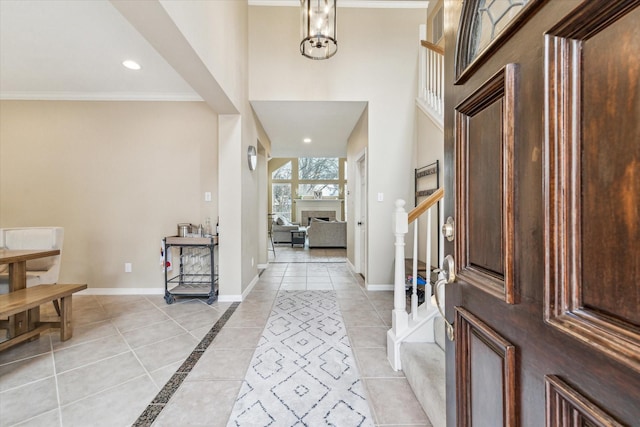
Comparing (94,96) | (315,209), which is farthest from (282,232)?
(94,96)

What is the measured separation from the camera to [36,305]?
203cm

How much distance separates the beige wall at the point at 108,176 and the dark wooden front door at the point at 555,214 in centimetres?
344

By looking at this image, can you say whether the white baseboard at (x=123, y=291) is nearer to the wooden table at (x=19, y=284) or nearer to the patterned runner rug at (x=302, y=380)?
the wooden table at (x=19, y=284)

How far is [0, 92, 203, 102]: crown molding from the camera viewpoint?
3.48 m

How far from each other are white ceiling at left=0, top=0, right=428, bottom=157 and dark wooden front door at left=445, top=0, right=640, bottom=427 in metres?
2.77

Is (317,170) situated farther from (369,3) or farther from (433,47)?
(433,47)

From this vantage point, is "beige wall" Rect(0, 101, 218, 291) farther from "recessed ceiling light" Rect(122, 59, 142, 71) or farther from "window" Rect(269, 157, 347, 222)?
"window" Rect(269, 157, 347, 222)

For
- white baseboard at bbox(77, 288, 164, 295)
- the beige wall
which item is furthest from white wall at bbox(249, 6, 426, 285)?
white baseboard at bbox(77, 288, 164, 295)

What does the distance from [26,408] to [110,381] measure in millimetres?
374

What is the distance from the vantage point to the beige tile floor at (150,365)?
1.52 metres

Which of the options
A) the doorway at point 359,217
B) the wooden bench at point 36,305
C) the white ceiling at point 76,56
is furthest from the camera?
the doorway at point 359,217

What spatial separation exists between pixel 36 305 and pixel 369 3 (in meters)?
4.59

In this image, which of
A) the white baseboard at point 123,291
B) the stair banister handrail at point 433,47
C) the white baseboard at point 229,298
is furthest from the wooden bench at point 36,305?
the stair banister handrail at point 433,47

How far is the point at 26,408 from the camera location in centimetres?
156
